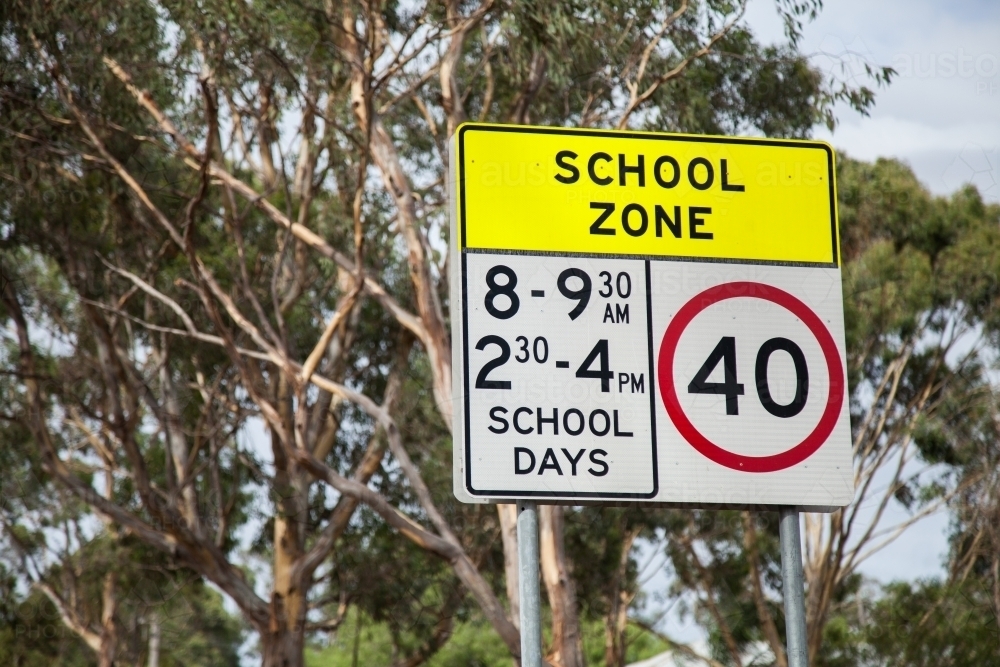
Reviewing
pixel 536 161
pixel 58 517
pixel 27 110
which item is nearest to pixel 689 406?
pixel 536 161

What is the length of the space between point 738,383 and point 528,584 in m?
0.62

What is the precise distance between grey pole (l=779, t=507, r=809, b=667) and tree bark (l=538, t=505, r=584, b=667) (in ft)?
29.9

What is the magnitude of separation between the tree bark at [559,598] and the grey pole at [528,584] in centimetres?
926

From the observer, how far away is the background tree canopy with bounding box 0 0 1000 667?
13.2m

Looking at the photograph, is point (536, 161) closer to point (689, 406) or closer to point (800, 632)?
point (689, 406)

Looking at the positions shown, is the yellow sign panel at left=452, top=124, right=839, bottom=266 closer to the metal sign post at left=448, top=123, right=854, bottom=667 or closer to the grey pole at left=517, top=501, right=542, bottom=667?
the metal sign post at left=448, top=123, right=854, bottom=667

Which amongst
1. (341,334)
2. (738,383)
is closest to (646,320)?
(738,383)

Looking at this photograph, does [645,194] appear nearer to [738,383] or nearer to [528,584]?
[738,383]

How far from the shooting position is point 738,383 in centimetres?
283

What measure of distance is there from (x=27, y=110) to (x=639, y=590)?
497 inches

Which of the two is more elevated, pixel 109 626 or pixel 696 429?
pixel 696 429

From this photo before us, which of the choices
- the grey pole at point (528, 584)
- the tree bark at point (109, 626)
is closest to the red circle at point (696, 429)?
the grey pole at point (528, 584)

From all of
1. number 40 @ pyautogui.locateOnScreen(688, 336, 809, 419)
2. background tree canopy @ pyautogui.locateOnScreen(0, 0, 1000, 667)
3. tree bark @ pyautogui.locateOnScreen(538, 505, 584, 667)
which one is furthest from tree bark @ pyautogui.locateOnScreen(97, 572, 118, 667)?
number 40 @ pyautogui.locateOnScreen(688, 336, 809, 419)

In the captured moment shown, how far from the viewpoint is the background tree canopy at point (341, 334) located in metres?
13.2
